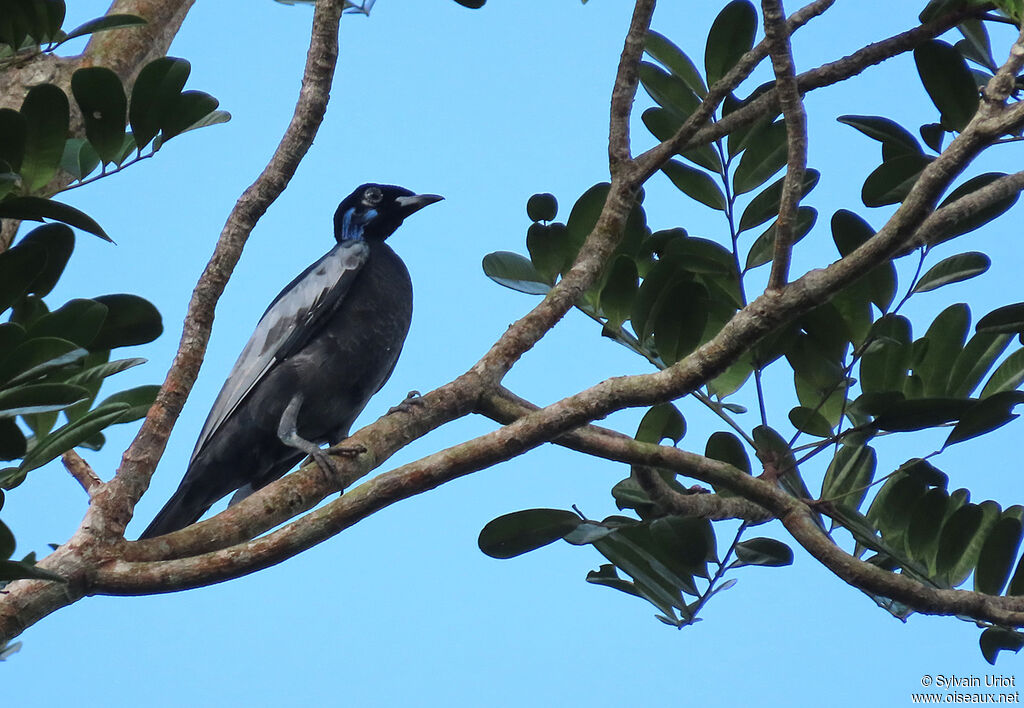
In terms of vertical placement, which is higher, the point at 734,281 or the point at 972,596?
the point at 734,281

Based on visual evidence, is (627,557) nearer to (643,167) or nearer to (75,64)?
(643,167)

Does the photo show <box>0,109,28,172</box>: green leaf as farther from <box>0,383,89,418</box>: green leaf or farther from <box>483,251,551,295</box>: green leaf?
<box>483,251,551,295</box>: green leaf

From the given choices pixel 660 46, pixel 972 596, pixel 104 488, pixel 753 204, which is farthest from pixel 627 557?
pixel 660 46

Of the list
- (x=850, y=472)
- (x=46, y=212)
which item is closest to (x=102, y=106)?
(x=46, y=212)

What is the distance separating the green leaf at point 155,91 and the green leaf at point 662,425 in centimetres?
158

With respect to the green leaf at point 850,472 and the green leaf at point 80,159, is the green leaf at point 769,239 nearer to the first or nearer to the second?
the green leaf at point 850,472

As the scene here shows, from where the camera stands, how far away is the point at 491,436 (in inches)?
99.4

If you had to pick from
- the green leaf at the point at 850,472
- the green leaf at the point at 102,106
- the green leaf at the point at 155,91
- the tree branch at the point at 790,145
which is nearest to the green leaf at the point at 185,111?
the green leaf at the point at 155,91

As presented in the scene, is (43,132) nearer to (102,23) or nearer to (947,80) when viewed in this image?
(102,23)

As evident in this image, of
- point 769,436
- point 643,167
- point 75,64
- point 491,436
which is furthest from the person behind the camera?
point 75,64

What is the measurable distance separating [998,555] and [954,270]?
2.58 feet

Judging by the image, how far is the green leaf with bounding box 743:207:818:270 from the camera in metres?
3.15

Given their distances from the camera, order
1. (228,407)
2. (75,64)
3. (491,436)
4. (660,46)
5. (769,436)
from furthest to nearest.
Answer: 1. (228,407)
2. (75,64)
3. (660,46)
4. (769,436)
5. (491,436)

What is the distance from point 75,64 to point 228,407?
1326mm
